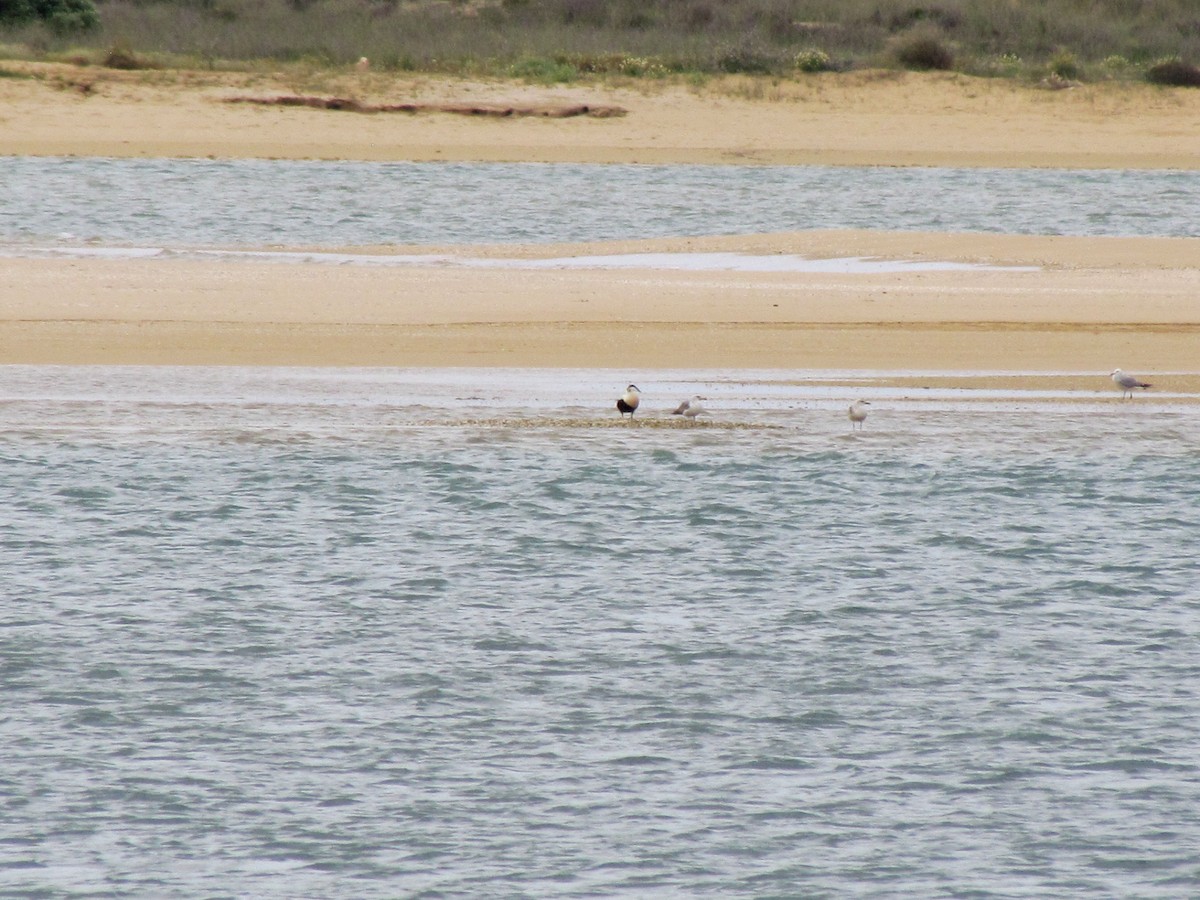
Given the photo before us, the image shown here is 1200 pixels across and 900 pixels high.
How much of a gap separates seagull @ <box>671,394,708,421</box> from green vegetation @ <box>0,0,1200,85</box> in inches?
1047

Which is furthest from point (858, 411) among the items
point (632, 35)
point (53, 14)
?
point (53, 14)

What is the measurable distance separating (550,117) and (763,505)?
25941 millimetres

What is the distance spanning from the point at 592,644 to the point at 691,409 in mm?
5033

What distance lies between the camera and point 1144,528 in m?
12.1

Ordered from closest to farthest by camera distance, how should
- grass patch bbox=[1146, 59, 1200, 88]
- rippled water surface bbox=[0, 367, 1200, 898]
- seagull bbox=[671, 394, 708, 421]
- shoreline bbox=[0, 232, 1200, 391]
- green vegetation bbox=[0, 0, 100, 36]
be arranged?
1. rippled water surface bbox=[0, 367, 1200, 898]
2. seagull bbox=[671, 394, 708, 421]
3. shoreline bbox=[0, 232, 1200, 391]
4. grass patch bbox=[1146, 59, 1200, 88]
5. green vegetation bbox=[0, 0, 100, 36]

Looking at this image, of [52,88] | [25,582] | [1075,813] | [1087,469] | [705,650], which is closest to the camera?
[1075,813]

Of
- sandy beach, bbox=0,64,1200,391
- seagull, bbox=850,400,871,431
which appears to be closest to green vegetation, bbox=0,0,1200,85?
sandy beach, bbox=0,64,1200,391

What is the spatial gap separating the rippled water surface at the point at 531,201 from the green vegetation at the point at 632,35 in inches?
290

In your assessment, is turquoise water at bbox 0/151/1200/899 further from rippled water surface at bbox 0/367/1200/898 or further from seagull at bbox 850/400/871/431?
seagull at bbox 850/400/871/431

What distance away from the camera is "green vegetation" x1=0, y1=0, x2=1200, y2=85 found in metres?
41.3

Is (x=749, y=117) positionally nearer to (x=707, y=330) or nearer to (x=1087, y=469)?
(x=707, y=330)

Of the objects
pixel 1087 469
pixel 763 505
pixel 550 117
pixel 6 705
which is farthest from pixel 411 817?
pixel 550 117

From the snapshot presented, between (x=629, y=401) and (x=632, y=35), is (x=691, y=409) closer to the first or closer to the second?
(x=629, y=401)

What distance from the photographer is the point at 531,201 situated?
96.3 feet
